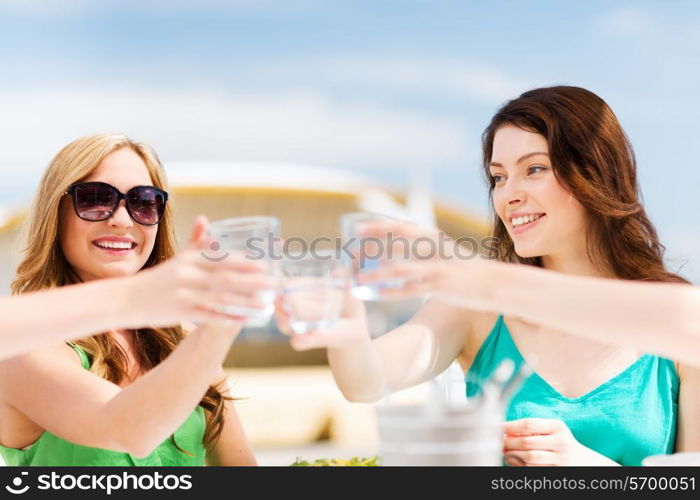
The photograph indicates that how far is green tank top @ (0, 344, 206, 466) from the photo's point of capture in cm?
208

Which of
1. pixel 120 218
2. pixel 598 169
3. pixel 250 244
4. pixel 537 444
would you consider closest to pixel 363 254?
pixel 250 244

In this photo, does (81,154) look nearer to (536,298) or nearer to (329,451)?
(536,298)

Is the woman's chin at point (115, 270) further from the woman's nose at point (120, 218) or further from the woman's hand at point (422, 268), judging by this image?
the woman's hand at point (422, 268)

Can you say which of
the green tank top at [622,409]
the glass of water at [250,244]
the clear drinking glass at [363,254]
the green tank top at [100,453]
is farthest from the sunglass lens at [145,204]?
the green tank top at [622,409]

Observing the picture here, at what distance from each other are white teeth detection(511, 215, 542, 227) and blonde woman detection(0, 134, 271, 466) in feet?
3.47

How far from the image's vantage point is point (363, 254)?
58.6 inches

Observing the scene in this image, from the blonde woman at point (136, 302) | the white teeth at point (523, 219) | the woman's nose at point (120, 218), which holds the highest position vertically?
the woman's nose at point (120, 218)

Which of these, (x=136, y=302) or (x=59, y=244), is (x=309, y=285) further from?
(x=59, y=244)

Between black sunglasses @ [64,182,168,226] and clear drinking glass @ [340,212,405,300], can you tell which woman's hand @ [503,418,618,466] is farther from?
black sunglasses @ [64,182,168,226]

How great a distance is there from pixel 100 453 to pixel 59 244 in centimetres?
67

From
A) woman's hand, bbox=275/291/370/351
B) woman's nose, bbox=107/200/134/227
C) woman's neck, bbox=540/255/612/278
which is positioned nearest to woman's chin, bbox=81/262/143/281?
woman's nose, bbox=107/200/134/227

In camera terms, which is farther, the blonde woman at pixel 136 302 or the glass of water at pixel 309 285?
the glass of water at pixel 309 285

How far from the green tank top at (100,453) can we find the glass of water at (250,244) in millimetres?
844

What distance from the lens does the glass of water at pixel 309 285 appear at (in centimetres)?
154
